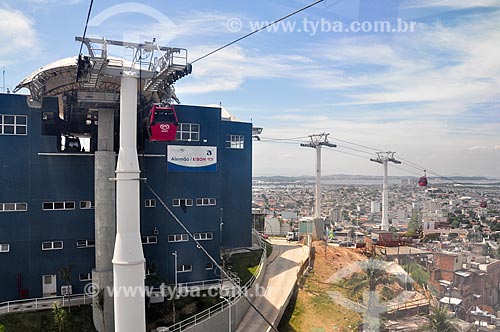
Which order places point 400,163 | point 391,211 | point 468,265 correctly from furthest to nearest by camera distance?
point 391,211 < point 400,163 < point 468,265

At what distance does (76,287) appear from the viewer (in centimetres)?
1468

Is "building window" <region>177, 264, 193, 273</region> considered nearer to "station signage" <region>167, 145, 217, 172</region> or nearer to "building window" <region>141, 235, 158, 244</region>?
"building window" <region>141, 235, 158, 244</region>

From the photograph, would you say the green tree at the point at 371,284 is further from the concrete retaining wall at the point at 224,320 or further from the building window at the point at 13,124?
the building window at the point at 13,124

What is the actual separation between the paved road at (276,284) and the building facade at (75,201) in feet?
8.41

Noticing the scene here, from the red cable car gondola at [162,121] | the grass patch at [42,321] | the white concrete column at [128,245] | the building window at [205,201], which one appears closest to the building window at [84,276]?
the grass patch at [42,321]

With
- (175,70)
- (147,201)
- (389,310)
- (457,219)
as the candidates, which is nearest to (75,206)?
(147,201)

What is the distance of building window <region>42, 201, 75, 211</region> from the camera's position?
566 inches

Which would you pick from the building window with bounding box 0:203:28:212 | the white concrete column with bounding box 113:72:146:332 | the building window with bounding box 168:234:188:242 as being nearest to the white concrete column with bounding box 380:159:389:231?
the building window with bounding box 168:234:188:242

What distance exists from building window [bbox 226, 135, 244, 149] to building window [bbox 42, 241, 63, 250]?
9.83 metres

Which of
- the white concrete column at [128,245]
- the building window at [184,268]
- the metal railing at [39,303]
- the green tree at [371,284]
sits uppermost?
the white concrete column at [128,245]

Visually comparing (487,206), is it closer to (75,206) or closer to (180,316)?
(180,316)

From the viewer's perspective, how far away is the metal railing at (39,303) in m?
13.1

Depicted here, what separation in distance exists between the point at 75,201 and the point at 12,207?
212cm

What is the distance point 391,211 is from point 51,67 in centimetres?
3787
